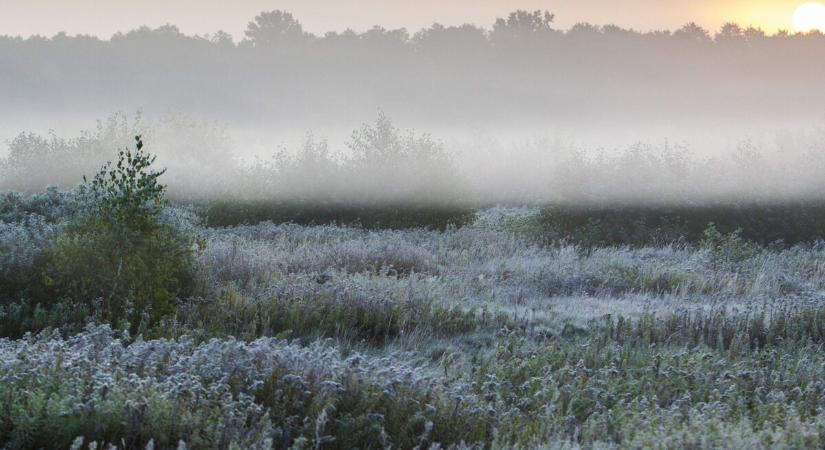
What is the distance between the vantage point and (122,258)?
32.1 feet

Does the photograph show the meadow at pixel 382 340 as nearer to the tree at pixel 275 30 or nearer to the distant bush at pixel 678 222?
the distant bush at pixel 678 222

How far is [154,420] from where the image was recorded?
4.90 meters

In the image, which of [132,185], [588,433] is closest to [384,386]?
[588,433]

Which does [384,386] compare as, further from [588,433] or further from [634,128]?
[634,128]

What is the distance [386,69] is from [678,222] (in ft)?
270

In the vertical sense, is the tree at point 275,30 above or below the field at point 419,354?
above

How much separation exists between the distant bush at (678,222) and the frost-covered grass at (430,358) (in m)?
7.65

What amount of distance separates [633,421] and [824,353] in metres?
4.37

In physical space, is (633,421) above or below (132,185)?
below

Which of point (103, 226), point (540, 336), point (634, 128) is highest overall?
point (634, 128)

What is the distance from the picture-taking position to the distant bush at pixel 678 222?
79.0 feet

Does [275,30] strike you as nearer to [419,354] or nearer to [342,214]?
[342,214]

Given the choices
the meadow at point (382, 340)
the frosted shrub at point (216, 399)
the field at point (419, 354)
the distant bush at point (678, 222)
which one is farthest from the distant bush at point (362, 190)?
the frosted shrub at point (216, 399)

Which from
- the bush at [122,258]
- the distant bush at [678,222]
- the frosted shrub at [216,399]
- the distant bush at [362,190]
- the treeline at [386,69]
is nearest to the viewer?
the frosted shrub at [216,399]
